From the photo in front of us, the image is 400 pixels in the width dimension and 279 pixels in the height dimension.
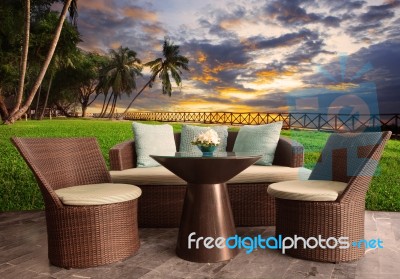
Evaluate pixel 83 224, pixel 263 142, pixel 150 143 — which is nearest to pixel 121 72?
pixel 150 143

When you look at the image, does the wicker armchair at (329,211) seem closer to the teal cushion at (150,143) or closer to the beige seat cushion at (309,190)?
the beige seat cushion at (309,190)

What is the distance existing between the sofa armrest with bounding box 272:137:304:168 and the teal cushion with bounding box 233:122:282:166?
0.21 ft

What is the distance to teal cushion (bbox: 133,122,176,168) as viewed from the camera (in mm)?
4109

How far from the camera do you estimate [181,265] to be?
274 centimetres

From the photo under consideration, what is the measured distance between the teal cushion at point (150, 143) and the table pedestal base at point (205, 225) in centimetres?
121

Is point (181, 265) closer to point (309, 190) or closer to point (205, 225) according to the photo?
point (205, 225)

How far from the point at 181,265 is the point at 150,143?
1.69 m

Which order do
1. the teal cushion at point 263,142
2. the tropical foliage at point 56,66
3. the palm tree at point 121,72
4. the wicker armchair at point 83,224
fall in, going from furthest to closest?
the palm tree at point 121,72 < the tropical foliage at point 56,66 < the teal cushion at point 263,142 < the wicker armchair at point 83,224

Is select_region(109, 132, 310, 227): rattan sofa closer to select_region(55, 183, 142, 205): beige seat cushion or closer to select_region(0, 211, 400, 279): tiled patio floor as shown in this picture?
select_region(0, 211, 400, 279): tiled patio floor

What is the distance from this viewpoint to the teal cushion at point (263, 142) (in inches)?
161

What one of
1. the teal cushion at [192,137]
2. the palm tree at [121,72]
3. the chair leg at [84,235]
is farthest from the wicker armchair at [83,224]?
the palm tree at [121,72]

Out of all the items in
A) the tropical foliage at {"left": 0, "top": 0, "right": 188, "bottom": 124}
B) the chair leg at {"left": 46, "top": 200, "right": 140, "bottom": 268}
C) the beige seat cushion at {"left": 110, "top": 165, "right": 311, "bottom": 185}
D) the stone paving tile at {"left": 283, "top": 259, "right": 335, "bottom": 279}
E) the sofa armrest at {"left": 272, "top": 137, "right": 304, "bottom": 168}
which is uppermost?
the tropical foliage at {"left": 0, "top": 0, "right": 188, "bottom": 124}

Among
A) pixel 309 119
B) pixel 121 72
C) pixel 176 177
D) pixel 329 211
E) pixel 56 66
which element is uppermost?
pixel 121 72

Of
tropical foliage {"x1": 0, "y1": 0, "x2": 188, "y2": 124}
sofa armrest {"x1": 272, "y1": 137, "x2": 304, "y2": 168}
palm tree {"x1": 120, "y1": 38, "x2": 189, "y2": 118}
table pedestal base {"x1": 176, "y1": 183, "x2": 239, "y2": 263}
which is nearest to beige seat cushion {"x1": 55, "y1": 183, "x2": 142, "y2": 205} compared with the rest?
table pedestal base {"x1": 176, "y1": 183, "x2": 239, "y2": 263}
